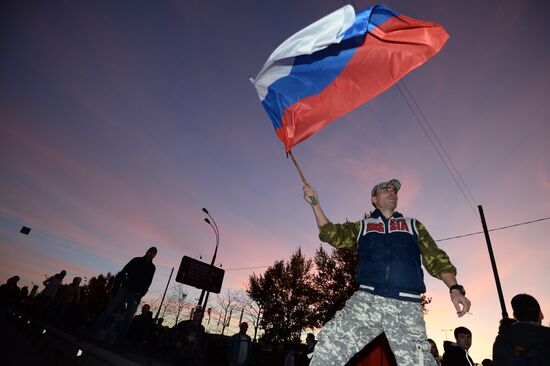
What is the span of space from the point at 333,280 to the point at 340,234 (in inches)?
1033

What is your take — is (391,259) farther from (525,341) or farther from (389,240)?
(525,341)

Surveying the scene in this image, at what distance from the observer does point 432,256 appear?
2514 mm

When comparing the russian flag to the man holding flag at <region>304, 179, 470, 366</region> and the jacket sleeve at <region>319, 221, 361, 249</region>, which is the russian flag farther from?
the man holding flag at <region>304, 179, 470, 366</region>

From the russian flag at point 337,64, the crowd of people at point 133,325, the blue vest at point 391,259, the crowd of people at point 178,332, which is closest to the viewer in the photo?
the blue vest at point 391,259

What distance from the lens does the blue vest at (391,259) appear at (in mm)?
2209

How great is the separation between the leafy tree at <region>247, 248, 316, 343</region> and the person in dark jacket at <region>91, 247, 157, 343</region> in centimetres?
2519

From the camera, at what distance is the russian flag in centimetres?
317

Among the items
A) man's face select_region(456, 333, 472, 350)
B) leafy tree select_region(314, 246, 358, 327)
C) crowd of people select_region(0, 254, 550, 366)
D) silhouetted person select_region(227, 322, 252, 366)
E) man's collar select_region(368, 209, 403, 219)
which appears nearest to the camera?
man's collar select_region(368, 209, 403, 219)

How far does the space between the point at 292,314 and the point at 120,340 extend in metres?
28.9

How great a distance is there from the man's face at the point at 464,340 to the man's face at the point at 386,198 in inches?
181

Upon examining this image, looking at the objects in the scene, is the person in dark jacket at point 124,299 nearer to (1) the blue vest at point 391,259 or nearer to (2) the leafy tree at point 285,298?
(1) the blue vest at point 391,259

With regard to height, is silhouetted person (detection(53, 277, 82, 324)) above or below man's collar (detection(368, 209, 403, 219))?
below

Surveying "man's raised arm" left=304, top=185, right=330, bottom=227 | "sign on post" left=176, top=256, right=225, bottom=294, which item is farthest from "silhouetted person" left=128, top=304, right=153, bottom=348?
"sign on post" left=176, top=256, right=225, bottom=294

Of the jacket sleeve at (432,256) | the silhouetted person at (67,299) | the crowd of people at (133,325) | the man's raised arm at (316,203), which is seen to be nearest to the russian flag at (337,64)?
the man's raised arm at (316,203)
